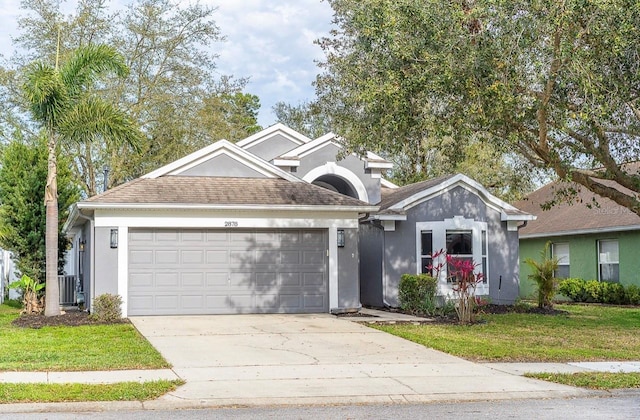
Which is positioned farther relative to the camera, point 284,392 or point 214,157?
point 214,157

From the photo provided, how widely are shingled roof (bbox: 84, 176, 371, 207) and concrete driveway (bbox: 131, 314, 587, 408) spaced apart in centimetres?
337

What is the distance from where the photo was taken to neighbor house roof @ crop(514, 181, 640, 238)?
914 inches

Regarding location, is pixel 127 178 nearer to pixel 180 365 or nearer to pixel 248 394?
pixel 180 365

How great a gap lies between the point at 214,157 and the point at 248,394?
38.5 ft

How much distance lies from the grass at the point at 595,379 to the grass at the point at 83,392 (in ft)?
16.7

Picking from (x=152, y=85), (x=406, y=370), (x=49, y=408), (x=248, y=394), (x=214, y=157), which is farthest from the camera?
(x=152, y=85)

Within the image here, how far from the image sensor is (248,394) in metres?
9.05

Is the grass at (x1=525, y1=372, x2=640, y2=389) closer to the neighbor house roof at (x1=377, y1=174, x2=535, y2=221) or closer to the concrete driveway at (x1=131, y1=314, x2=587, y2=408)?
the concrete driveway at (x1=131, y1=314, x2=587, y2=408)

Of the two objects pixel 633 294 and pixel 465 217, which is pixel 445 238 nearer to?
pixel 465 217

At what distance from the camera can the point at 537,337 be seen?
1457cm

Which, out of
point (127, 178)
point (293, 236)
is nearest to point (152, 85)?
point (127, 178)

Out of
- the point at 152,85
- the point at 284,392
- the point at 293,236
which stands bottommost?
the point at 284,392

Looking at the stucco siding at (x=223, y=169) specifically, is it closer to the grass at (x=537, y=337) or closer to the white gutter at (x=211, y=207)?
the white gutter at (x=211, y=207)

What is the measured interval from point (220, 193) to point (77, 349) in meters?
7.08
